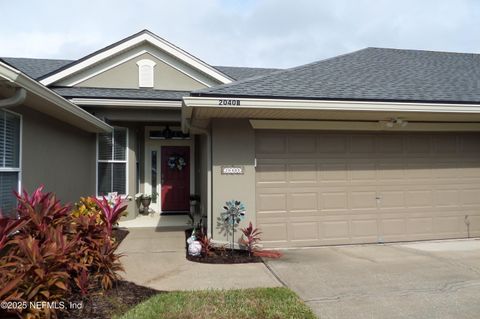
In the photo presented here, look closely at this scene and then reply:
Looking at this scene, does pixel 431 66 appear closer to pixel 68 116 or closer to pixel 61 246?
pixel 68 116

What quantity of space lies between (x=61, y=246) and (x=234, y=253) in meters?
3.38

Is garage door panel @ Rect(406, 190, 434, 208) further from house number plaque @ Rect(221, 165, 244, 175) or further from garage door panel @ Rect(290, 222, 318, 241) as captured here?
house number plaque @ Rect(221, 165, 244, 175)

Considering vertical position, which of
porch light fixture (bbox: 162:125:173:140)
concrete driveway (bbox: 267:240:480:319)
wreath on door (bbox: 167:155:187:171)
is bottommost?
concrete driveway (bbox: 267:240:480:319)

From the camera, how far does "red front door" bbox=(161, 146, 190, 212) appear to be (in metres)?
12.4

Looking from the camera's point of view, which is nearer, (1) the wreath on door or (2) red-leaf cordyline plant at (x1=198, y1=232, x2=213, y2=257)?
(2) red-leaf cordyline plant at (x1=198, y1=232, x2=213, y2=257)

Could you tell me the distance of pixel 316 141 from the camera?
7.64 metres

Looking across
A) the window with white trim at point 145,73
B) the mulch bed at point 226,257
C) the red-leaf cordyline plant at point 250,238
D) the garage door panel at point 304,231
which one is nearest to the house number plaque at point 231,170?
the red-leaf cordyline plant at point 250,238

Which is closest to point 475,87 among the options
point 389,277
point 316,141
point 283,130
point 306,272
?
point 316,141

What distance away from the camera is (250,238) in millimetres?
6793

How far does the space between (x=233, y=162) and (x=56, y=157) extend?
359cm

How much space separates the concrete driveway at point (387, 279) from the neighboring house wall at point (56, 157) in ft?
14.2

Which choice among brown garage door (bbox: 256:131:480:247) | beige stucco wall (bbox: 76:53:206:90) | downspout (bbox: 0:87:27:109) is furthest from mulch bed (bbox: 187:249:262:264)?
beige stucco wall (bbox: 76:53:206:90)

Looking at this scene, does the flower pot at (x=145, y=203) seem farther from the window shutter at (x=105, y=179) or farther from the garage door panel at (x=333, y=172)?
the garage door panel at (x=333, y=172)

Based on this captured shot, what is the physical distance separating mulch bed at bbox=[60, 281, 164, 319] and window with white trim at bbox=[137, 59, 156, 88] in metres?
7.99
